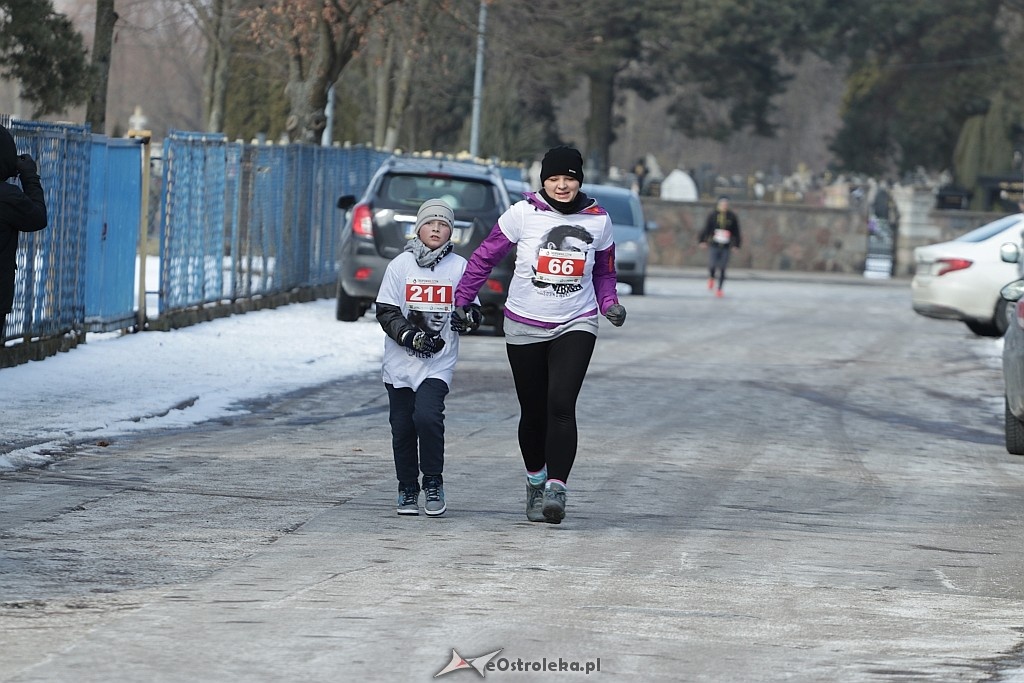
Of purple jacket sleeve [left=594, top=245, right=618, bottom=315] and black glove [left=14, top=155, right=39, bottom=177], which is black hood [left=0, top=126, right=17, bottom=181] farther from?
purple jacket sleeve [left=594, top=245, right=618, bottom=315]

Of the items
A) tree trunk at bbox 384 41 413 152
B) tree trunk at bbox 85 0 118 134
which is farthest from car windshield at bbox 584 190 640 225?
tree trunk at bbox 85 0 118 134

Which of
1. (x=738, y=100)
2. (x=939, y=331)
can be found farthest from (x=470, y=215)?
(x=738, y=100)

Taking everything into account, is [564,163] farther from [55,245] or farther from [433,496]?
[55,245]

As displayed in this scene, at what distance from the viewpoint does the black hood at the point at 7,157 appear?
1153cm

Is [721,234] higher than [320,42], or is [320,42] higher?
[320,42]

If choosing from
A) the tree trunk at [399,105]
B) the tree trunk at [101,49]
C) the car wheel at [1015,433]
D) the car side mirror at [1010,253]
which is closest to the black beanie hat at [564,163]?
the car wheel at [1015,433]

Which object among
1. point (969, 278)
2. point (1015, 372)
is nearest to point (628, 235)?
point (969, 278)

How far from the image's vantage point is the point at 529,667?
241 inches

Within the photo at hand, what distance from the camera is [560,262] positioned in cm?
914

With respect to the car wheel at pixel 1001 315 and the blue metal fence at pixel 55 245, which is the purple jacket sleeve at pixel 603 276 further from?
the car wheel at pixel 1001 315

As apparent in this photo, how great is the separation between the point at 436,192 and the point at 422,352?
11948 millimetres

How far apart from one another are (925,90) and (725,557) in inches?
2400

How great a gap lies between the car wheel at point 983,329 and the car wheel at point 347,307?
8.04m

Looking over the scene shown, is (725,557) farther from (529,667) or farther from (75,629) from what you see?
(75,629)
